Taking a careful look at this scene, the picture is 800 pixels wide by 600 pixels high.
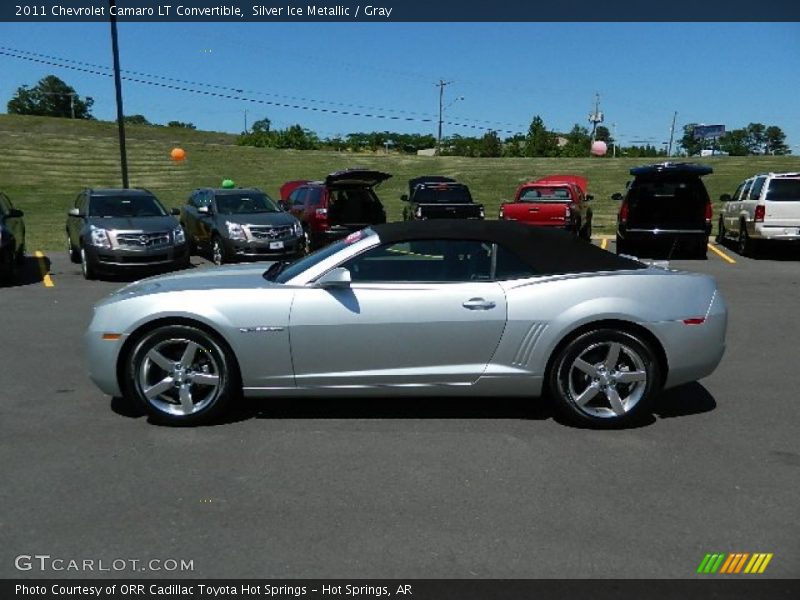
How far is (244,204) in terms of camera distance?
15.2 metres

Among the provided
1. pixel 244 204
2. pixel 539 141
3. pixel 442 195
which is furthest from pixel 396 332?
pixel 539 141

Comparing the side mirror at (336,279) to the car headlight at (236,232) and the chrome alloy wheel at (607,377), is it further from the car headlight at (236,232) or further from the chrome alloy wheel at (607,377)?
the car headlight at (236,232)

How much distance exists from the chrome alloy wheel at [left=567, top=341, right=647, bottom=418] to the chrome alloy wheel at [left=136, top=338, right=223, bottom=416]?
236 cm

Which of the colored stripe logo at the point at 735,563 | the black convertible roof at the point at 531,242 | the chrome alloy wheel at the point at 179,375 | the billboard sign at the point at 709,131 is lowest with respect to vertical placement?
the colored stripe logo at the point at 735,563

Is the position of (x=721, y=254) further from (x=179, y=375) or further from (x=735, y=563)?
(x=735, y=563)

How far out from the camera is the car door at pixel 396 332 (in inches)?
194

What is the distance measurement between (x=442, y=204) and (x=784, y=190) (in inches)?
298

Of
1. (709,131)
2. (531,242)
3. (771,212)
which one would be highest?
(709,131)

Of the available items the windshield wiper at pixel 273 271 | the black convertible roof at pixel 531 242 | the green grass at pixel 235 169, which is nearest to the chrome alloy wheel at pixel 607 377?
the black convertible roof at pixel 531 242

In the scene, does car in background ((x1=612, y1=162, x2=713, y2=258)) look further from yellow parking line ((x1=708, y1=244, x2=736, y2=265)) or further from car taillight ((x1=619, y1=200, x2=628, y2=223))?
yellow parking line ((x1=708, y1=244, x2=736, y2=265))

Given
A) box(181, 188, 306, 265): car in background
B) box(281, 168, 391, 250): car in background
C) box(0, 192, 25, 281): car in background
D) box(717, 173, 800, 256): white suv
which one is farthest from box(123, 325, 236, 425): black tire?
box(717, 173, 800, 256): white suv

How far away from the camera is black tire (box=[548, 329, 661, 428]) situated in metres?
5.03

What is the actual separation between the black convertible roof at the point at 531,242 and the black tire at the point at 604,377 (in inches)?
19.8
